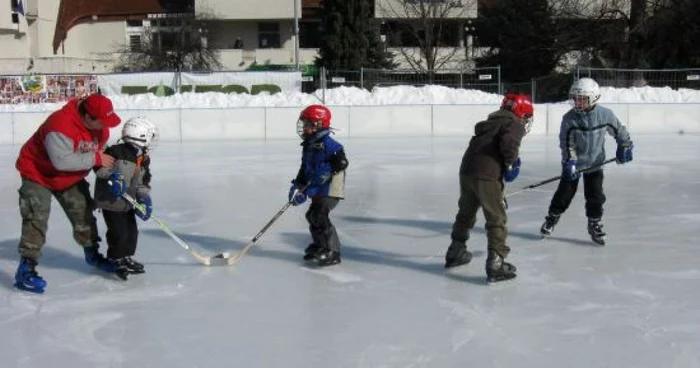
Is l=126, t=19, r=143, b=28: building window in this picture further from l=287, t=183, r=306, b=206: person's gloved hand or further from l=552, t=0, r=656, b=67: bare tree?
l=287, t=183, r=306, b=206: person's gloved hand

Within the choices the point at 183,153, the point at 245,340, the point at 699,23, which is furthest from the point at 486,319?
the point at 699,23

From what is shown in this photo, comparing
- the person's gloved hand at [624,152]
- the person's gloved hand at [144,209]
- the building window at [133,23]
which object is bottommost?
the person's gloved hand at [144,209]

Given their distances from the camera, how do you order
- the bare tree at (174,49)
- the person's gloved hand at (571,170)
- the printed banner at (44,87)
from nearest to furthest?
the person's gloved hand at (571,170), the printed banner at (44,87), the bare tree at (174,49)

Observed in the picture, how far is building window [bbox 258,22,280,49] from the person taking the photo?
32062mm

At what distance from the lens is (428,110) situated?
13.1 meters

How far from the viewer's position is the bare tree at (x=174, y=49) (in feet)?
96.0

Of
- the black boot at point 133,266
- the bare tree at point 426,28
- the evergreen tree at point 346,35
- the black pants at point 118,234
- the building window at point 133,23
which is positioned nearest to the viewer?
the black pants at point 118,234

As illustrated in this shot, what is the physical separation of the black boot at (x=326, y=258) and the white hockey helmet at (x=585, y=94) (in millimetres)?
1765

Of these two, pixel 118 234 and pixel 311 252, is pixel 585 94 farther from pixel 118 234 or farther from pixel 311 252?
pixel 118 234

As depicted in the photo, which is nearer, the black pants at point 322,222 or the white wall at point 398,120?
the black pants at point 322,222

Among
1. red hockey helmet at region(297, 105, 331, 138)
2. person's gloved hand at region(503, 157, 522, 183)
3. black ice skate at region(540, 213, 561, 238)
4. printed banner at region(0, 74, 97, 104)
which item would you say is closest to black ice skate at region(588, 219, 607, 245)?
black ice skate at region(540, 213, 561, 238)

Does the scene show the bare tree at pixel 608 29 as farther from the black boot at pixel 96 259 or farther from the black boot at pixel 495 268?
the black boot at pixel 96 259

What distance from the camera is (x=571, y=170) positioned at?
4.92m

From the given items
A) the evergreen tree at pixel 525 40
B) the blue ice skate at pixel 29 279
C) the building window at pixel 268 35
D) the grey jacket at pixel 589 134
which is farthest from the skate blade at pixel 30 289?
the building window at pixel 268 35
